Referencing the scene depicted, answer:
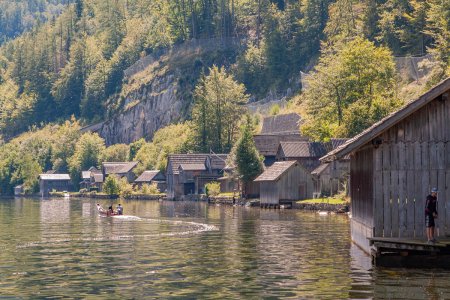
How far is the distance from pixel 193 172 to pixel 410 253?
127053mm

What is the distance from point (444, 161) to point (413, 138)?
1702 millimetres

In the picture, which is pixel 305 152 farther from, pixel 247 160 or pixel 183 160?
pixel 183 160

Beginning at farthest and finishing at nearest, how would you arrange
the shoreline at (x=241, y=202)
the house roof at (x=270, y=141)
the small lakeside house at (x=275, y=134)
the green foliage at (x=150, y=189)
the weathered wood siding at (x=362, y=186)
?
the green foliage at (x=150, y=189) < the small lakeside house at (x=275, y=134) < the house roof at (x=270, y=141) < the shoreline at (x=241, y=202) < the weathered wood siding at (x=362, y=186)

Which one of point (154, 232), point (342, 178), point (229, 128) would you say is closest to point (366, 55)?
point (342, 178)

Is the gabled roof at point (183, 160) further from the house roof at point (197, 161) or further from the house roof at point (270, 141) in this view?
the house roof at point (270, 141)

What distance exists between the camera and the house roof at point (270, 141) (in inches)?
5787

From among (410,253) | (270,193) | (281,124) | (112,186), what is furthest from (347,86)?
(410,253)

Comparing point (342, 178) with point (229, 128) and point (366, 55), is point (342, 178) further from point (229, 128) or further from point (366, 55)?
point (229, 128)

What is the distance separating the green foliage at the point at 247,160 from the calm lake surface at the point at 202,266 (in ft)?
192

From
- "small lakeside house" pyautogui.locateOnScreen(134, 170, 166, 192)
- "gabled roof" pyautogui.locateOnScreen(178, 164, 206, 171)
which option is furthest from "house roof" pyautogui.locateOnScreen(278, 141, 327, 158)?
"small lakeside house" pyautogui.locateOnScreen(134, 170, 166, 192)

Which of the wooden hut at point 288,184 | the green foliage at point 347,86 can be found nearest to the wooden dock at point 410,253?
the wooden hut at point 288,184

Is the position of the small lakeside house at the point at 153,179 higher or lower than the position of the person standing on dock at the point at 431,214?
higher

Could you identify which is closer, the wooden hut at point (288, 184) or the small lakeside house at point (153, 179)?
the wooden hut at point (288, 184)

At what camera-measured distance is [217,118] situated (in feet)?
584
